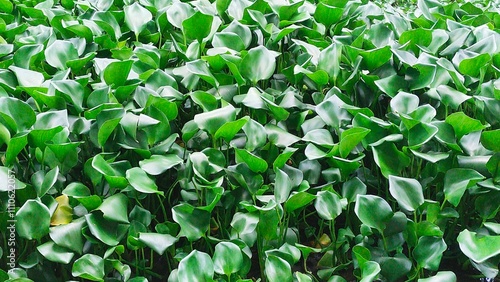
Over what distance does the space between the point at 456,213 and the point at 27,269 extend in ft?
3.98

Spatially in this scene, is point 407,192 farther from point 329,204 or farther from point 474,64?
point 474,64

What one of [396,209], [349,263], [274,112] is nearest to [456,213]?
[396,209]

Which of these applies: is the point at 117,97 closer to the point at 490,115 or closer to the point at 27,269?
the point at 27,269

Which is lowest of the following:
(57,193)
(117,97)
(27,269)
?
(27,269)

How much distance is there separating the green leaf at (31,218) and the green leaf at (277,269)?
1.93 ft

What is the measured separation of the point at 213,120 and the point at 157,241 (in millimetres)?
386

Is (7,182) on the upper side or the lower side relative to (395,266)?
upper

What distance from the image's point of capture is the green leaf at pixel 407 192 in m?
1.55

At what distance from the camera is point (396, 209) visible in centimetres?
181

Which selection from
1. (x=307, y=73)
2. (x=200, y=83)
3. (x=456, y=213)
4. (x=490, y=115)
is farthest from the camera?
(x=200, y=83)

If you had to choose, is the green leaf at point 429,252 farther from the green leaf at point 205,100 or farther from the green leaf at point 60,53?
the green leaf at point 60,53

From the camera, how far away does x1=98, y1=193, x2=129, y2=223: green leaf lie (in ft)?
5.06

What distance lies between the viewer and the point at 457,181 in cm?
161

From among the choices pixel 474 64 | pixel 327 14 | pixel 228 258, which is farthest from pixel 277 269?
pixel 327 14
